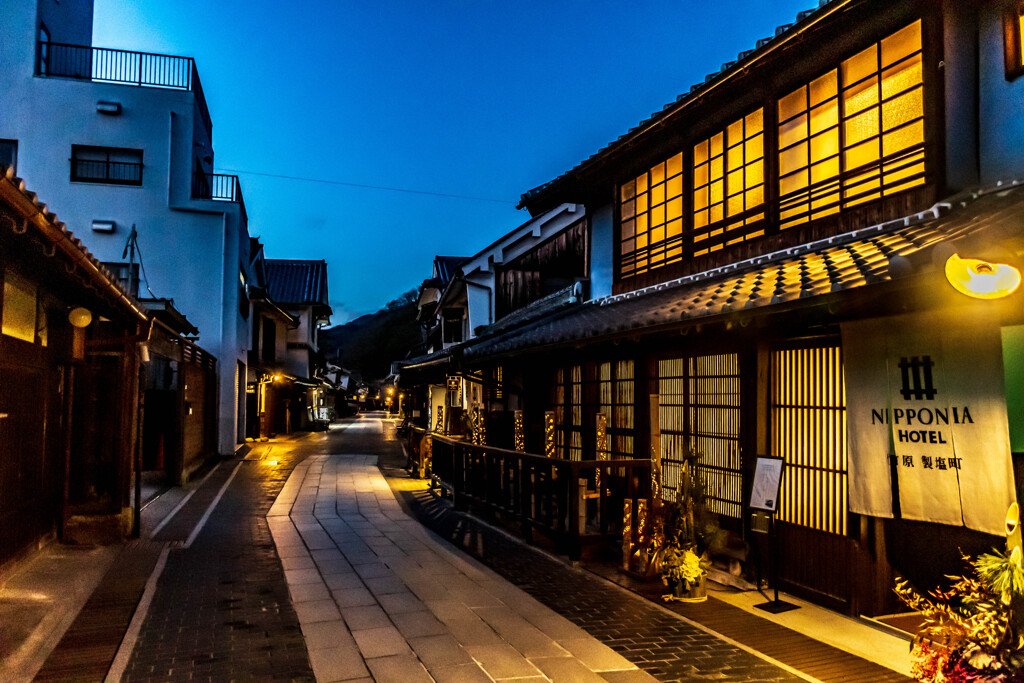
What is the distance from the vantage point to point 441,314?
1286 inches

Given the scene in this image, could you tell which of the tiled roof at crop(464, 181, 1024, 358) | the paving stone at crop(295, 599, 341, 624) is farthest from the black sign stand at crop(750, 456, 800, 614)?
the paving stone at crop(295, 599, 341, 624)

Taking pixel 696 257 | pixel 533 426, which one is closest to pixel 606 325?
pixel 696 257

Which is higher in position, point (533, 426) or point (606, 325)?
point (606, 325)

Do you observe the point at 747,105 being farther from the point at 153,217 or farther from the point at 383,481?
the point at 153,217

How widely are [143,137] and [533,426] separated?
18.6 metres

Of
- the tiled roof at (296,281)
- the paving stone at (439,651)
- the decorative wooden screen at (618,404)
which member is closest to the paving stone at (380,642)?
the paving stone at (439,651)

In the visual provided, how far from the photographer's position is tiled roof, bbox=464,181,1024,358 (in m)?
5.74

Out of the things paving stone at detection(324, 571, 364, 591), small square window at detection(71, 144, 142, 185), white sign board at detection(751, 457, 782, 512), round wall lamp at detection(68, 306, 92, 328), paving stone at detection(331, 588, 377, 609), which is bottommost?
paving stone at detection(324, 571, 364, 591)

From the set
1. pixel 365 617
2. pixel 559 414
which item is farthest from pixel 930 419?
pixel 559 414

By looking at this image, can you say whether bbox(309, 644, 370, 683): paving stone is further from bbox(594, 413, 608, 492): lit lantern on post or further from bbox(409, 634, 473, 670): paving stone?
Result: bbox(594, 413, 608, 492): lit lantern on post

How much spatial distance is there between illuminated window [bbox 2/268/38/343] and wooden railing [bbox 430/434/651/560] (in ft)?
23.2

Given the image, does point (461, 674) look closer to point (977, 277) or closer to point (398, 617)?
point (398, 617)

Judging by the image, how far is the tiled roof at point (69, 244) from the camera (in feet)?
17.8

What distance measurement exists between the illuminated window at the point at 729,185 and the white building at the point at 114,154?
65.6ft
